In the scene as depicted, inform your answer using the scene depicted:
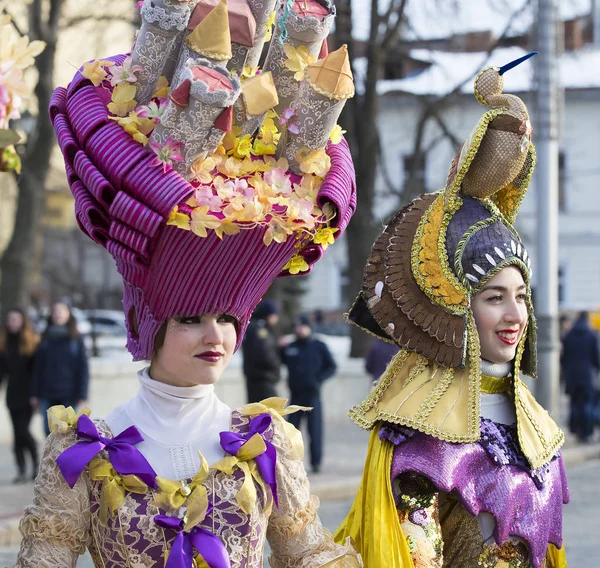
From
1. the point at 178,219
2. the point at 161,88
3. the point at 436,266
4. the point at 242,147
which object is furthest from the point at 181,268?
the point at 436,266

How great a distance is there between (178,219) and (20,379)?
7813mm

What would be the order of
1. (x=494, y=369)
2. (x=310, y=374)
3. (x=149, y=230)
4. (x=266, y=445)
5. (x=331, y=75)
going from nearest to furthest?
(x=149, y=230)
(x=331, y=75)
(x=266, y=445)
(x=494, y=369)
(x=310, y=374)

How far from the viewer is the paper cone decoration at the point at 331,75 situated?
3.09 metres

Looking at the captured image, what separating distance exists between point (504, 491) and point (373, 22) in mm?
14412

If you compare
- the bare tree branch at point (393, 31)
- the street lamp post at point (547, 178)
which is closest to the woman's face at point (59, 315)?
the street lamp post at point (547, 178)

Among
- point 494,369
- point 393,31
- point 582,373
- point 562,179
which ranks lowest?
point 582,373

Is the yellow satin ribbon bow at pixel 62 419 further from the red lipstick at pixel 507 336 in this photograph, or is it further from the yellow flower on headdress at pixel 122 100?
the red lipstick at pixel 507 336

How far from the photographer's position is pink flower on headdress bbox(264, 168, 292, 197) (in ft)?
10.3

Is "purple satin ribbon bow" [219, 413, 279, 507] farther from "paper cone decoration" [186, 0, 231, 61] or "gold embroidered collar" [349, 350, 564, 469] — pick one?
"paper cone decoration" [186, 0, 231, 61]

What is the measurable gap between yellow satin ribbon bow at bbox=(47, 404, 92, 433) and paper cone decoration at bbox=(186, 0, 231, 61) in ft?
3.44

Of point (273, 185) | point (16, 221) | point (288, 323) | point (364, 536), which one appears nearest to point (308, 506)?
point (364, 536)

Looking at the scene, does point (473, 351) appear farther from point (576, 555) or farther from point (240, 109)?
point (576, 555)

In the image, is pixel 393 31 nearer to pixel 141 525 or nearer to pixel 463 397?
pixel 463 397

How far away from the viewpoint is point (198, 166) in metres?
3.10
